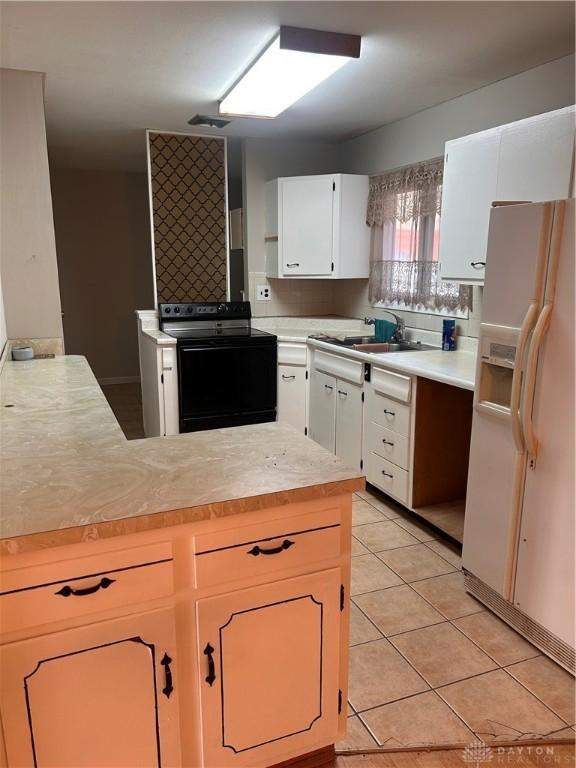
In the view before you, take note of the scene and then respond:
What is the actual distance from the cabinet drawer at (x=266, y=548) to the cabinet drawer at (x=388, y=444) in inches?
69.0

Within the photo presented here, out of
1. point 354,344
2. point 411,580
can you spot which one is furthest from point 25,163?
point 411,580

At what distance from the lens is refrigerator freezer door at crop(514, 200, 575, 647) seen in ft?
6.08

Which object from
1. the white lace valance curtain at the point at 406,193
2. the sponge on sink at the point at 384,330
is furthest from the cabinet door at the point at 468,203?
the sponge on sink at the point at 384,330

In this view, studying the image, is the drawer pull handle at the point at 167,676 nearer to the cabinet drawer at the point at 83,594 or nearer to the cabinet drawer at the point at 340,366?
the cabinet drawer at the point at 83,594

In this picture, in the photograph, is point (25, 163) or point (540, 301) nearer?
point (540, 301)

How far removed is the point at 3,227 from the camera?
304 centimetres

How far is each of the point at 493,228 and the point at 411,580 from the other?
1.58 metres

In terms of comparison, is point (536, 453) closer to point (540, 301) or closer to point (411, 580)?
point (540, 301)

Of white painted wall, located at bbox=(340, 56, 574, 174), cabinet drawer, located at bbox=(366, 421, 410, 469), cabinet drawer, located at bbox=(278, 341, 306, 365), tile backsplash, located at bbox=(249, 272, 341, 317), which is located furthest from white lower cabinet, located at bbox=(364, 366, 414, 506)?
tile backsplash, located at bbox=(249, 272, 341, 317)

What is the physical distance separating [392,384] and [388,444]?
1.20 feet

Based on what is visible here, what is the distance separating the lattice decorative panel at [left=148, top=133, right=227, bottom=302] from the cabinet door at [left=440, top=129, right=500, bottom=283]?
2276 millimetres

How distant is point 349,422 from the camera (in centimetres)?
362

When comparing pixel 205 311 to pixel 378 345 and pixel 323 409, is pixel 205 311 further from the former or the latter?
pixel 378 345

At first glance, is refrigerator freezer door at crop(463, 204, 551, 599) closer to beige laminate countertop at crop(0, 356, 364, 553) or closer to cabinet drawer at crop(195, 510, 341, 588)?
beige laminate countertop at crop(0, 356, 364, 553)
